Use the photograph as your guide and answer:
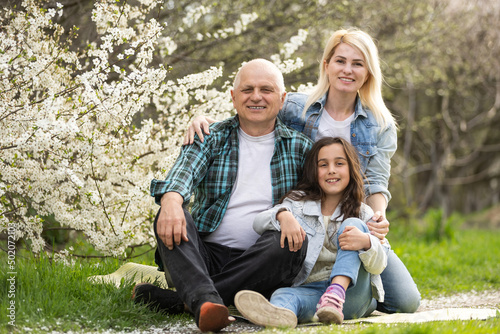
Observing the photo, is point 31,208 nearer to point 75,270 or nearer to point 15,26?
point 75,270

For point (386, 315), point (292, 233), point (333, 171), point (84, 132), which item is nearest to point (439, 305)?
point (386, 315)

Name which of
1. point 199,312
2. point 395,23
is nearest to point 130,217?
point 199,312

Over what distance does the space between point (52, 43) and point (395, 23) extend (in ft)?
16.4

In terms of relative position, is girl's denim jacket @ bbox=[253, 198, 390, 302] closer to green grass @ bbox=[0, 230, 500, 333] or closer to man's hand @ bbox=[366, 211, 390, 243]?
man's hand @ bbox=[366, 211, 390, 243]

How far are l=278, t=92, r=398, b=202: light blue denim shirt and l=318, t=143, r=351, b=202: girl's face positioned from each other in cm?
32

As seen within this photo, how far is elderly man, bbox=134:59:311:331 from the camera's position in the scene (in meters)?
2.96

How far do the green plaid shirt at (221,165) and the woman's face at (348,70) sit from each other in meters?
0.47

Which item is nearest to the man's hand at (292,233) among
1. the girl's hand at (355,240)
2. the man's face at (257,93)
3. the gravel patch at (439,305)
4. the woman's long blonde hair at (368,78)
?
the girl's hand at (355,240)

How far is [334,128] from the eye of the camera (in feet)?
12.6

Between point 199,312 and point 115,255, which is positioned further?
point 115,255

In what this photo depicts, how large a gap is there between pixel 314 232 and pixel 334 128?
34.0 inches

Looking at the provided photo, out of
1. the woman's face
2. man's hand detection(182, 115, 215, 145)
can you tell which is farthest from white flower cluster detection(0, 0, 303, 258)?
the woman's face

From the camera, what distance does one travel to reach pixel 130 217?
4.08 m

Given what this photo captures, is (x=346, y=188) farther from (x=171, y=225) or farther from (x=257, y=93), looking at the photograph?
(x=171, y=225)
